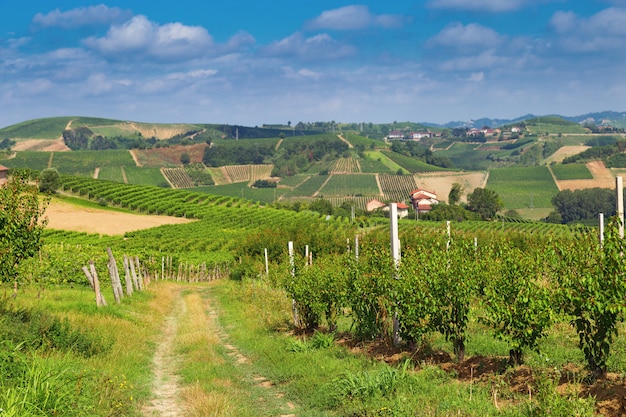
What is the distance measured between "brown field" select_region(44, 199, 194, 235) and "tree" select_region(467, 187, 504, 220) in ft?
238

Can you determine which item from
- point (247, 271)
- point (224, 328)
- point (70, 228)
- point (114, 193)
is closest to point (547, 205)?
point (114, 193)

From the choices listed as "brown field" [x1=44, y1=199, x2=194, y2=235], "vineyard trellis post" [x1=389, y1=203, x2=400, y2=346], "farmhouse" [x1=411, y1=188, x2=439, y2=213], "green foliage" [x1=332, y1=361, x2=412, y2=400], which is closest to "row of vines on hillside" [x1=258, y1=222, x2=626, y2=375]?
"vineyard trellis post" [x1=389, y1=203, x2=400, y2=346]

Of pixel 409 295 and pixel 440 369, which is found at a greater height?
pixel 409 295

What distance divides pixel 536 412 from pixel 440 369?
319cm

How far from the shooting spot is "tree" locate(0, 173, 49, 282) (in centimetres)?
1283

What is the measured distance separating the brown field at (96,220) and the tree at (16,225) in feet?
201

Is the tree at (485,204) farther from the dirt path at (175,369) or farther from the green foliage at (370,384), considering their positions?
the green foliage at (370,384)

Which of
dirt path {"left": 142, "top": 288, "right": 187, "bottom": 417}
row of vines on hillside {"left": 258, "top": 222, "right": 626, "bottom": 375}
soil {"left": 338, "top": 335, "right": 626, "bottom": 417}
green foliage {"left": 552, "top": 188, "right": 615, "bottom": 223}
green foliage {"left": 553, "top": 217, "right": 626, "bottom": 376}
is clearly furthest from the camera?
green foliage {"left": 552, "top": 188, "right": 615, "bottom": 223}

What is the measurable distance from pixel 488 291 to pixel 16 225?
356 inches

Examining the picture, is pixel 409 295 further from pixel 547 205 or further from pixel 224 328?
pixel 547 205

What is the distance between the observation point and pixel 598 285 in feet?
28.1

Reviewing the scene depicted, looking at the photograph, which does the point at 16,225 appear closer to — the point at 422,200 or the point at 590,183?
the point at 422,200

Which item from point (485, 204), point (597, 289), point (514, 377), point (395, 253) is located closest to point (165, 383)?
point (395, 253)

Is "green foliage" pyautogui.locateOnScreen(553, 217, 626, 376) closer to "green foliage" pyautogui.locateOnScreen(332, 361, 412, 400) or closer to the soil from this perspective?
the soil
